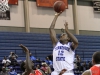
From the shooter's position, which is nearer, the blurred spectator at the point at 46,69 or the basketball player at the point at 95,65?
the basketball player at the point at 95,65

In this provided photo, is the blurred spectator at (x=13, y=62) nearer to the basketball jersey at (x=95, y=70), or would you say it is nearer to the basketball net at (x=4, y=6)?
the basketball net at (x=4, y=6)

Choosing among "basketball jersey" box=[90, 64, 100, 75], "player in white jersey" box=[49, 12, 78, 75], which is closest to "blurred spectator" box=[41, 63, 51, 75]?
"player in white jersey" box=[49, 12, 78, 75]

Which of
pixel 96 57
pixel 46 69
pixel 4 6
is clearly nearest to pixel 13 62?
pixel 46 69

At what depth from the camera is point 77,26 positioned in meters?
18.4

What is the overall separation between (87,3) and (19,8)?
16.0 feet

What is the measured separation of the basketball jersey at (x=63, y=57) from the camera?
5.06 metres

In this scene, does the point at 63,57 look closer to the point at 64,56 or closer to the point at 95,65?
the point at 64,56

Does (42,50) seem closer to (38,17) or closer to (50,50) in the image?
(50,50)

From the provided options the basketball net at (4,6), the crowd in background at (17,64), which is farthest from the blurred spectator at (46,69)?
the basketball net at (4,6)

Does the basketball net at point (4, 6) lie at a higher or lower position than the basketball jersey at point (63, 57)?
higher

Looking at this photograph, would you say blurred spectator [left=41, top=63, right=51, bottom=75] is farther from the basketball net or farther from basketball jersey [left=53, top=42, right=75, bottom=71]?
basketball jersey [left=53, top=42, right=75, bottom=71]

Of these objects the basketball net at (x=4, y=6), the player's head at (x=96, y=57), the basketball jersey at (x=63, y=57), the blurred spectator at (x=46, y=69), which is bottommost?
the blurred spectator at (x=46, y=69)

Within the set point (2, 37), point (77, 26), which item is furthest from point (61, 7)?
point (77, 26)

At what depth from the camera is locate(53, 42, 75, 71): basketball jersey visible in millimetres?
5059
